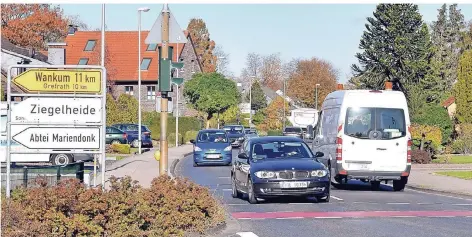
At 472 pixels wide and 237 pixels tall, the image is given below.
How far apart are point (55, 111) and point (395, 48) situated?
5466 centimetres

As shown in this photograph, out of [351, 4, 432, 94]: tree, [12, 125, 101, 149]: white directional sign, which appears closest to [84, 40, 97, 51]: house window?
[351, 4, 432, 94]: tree

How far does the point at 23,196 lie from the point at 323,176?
7833 millimetres

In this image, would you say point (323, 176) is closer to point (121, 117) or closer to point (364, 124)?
point (364, 124)

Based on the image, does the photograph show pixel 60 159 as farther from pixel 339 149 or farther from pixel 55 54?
pixel 55 54

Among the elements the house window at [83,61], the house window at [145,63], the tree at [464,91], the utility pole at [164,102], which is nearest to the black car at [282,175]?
the utility pole at [164,102]

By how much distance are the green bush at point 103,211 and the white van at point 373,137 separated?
32.0 ft

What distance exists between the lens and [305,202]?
1952cm

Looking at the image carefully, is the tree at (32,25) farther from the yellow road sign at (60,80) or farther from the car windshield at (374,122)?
the yellow road sign at (60,80)

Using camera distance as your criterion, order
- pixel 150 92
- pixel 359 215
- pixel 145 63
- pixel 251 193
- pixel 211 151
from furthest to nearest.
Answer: pixel 150 92 → pixel 145 63 → pixel 211 151 → pixel 251 193 → pixel 359 215

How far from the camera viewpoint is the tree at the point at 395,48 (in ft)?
218

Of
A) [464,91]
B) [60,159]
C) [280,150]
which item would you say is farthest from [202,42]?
[280,150]

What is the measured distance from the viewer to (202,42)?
122 m

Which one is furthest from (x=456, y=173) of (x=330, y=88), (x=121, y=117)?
(x=330, y=88)

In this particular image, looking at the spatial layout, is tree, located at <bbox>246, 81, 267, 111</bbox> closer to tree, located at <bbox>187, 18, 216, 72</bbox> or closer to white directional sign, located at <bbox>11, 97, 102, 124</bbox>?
tree, located at <bbox>187, 18, 216, 72</bbox>
